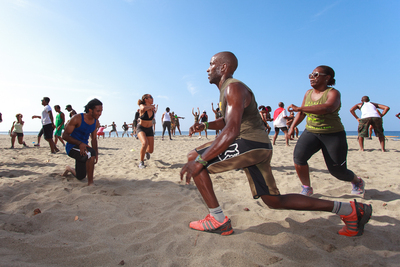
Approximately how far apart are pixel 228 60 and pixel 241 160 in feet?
3.38

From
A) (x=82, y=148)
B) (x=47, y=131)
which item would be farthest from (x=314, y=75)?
(x=47, y=131)

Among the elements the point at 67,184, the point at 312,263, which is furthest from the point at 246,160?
the point at 67,184

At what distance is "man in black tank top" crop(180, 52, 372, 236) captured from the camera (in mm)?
1748

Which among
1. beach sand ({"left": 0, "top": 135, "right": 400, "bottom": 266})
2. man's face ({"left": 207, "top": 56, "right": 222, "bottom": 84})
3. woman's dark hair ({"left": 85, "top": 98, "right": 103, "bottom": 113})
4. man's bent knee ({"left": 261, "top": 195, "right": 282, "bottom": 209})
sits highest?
man's face ({"left": 207, "top": 56, "right": 222, "bottom": 84})

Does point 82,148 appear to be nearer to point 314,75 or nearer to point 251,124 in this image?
point 251,124

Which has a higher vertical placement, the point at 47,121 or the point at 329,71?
the point at 329,71

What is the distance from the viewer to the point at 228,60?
213 centimetres

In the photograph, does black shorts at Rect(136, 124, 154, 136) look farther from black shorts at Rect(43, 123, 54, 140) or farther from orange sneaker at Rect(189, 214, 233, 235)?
black shorts at Rect(43, 123, 54, 140)

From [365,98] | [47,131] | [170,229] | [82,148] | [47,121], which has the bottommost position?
[170,229]

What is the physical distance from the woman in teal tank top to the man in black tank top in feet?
2.98

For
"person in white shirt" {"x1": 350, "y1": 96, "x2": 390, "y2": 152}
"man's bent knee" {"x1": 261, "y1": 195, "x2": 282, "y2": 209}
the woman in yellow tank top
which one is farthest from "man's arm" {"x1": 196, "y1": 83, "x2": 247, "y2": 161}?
the woman in yellow tank top

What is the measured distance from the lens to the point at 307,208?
75.9 inches

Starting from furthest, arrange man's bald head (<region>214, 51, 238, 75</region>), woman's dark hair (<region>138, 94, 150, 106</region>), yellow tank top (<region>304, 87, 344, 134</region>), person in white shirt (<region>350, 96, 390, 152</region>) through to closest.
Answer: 1. person in white shirt (<region>350, 96, 390, 152</region>)
2. woman's dark hair (<region>138, 94, 150, 106</region>)
3. yellow tank top (<region>304, 87, 344, 134</region>)
4. man's bald head (<region>214, 51, 238, 75</region>)

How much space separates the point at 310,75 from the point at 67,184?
4410 millimetres
